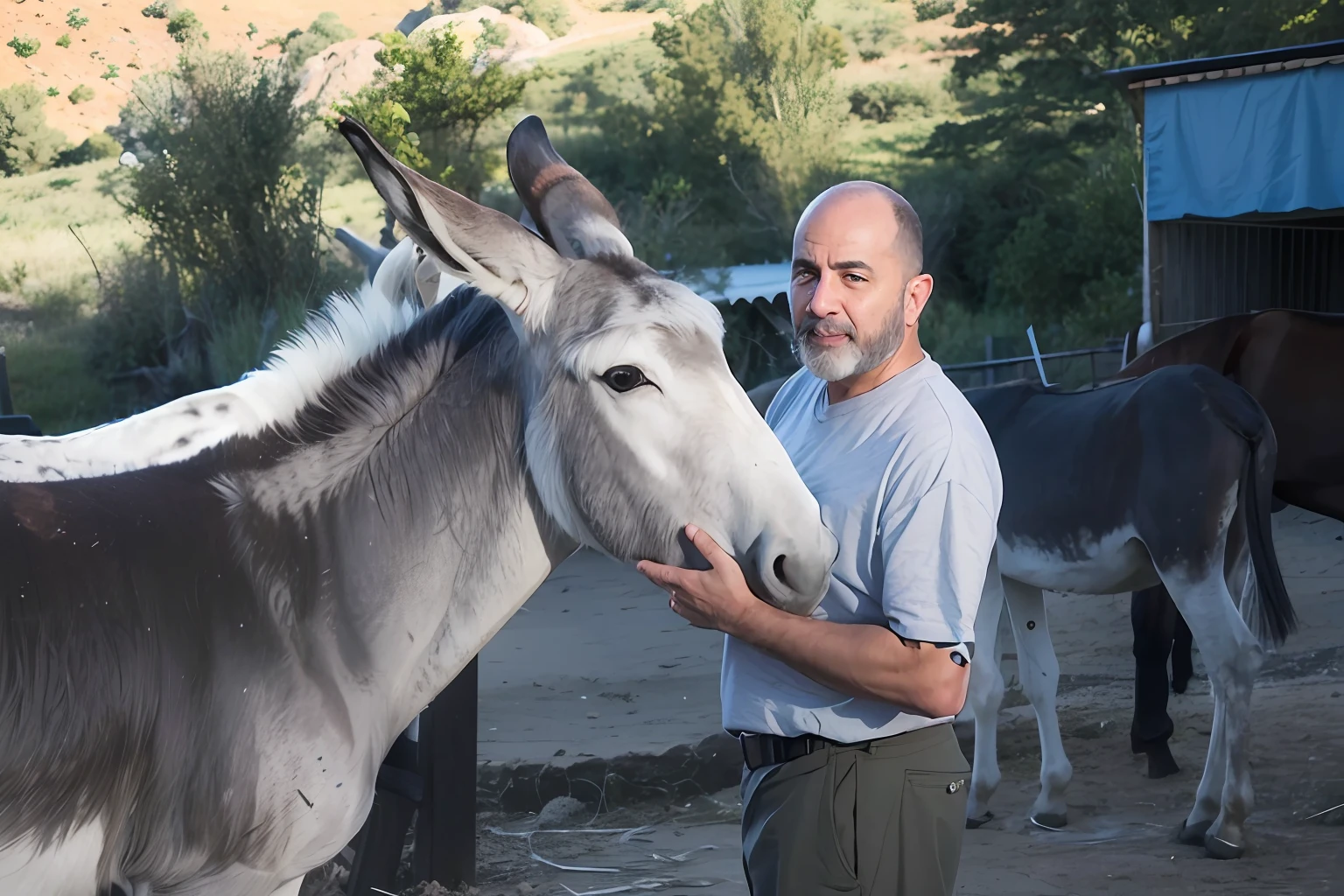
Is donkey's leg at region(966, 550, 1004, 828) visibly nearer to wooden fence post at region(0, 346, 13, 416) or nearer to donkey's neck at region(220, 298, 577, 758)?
donkey's neck at region(220, 298, 577, 758)

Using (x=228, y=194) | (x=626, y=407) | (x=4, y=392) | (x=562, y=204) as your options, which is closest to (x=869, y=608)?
(x=626, y=407)

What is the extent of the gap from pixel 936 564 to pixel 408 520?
1020 mm

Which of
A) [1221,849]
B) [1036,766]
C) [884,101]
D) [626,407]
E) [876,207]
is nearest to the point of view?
[626,407]

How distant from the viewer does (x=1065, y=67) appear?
3759cm

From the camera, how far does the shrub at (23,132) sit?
3300cm

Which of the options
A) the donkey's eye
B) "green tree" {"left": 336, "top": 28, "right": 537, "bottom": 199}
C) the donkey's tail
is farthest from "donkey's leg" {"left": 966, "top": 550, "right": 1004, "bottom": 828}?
"green tree" {"left": 336, "top": 28, "right": 537, "bottom": 199}

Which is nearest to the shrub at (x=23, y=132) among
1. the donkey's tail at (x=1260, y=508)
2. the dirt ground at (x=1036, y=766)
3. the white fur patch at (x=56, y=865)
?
the dirt ground at (x=1036, y=766)

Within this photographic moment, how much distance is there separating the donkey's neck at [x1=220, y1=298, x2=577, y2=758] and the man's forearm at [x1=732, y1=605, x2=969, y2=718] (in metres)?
0.51

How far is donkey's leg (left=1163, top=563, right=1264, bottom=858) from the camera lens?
198 inches

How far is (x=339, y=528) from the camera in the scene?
7.24 ft

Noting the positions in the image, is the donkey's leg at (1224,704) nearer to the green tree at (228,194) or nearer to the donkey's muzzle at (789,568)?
the donkey's muzzle at (789,568)

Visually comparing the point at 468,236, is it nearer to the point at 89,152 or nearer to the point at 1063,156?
the point at 89,152

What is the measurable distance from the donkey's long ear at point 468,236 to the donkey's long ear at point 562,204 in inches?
3.4

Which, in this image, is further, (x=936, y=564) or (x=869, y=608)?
(x=869, y=608)
